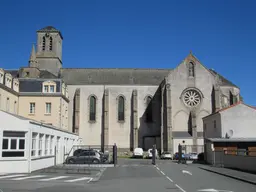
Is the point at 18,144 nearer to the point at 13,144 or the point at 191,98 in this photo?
the point at 13,144

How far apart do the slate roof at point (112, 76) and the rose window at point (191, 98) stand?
892 centimetres

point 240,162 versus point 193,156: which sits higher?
point 240,162

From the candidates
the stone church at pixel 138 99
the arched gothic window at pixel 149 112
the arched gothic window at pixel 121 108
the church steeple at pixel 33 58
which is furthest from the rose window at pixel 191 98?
the church steeple at pixel 33 58

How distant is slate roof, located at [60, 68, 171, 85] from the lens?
6080cm

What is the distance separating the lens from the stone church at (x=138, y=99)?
5209 centimetres

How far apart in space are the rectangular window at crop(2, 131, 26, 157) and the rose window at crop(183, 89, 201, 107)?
34472 mm

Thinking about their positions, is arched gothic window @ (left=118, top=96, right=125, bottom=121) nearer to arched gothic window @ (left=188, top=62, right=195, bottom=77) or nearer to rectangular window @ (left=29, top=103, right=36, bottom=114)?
arched gothic window @ (left=188, top=62, right=195, bottom=77)

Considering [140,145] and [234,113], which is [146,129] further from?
[234,113]

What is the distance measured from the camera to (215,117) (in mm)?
38031

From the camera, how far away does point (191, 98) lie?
5369cm

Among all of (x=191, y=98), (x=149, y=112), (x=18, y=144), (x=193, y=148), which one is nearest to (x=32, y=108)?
(x=149, y=112)

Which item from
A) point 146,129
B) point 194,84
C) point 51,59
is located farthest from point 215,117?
point 51,59

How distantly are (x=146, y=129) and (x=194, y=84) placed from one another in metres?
11.3

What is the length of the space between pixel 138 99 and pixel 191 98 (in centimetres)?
985
